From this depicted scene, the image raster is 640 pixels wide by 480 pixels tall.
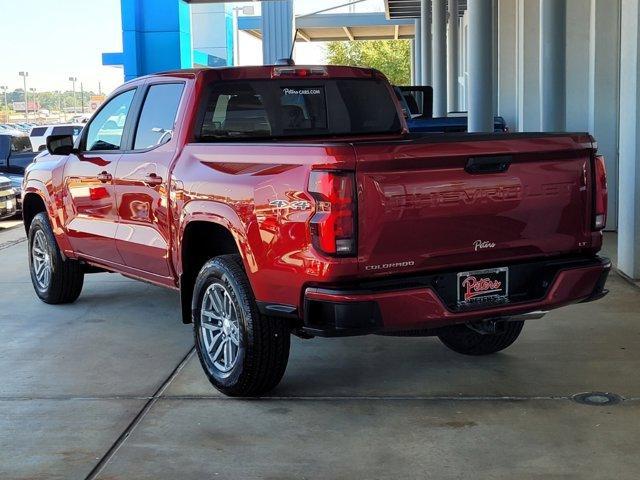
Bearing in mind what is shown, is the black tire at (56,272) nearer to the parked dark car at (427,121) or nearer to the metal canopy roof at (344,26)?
the parked dark car at (427,121)

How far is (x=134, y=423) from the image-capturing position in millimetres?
5164

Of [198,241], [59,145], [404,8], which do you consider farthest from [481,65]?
[404,8]

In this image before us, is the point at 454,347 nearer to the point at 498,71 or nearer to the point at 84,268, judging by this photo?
the point at 84,268

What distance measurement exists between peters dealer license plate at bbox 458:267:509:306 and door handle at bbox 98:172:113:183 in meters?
3.15

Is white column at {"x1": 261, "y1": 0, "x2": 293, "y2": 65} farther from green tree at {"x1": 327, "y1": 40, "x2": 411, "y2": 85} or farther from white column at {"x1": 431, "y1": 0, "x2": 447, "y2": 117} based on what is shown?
green tree at {"x1": 327, "y1": 40, "x2": 411, "y2": 85}

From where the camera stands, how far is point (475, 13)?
12945 mm

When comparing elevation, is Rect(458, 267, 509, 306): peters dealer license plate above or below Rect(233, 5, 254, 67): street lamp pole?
below

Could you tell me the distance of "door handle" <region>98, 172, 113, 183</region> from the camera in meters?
6.95

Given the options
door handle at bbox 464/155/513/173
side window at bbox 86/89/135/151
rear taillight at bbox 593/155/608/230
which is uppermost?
side window at bbox 86/89/135/151

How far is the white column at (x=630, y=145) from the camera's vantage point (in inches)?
334

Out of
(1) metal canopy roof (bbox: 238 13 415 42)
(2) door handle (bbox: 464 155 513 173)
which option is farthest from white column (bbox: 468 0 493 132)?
(1) metal canopy roof (bbox: 238 13 415 42)

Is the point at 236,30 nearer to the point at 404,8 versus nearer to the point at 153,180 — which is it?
the point at 404,8

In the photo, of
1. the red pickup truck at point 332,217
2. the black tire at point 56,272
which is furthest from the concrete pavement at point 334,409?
the black tire at point 56,272

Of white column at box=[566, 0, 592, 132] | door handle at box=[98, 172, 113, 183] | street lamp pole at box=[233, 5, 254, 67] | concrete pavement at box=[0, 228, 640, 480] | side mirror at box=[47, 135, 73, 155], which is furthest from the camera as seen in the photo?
street lamp pole at box=[233, 5, 254, 67]
